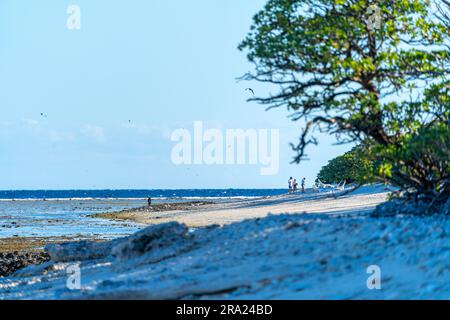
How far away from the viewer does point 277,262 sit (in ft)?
46.1

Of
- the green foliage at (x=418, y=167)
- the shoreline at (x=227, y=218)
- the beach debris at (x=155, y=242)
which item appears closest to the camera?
the beach debris at (x=155, y=242)

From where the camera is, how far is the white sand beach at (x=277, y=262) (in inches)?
507

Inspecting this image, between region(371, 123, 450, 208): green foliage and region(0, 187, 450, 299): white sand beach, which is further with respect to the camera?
region(371, 123, 450, 208): green foliage

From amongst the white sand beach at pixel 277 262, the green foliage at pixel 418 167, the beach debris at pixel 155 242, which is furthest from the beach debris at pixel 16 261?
the green foliage at pixel 418 167

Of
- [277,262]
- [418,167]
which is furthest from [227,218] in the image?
[277,262]

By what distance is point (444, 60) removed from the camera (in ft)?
69.4

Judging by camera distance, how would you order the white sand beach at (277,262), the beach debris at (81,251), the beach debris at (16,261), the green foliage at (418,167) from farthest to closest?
the beach debris at (16,261) < the beach debris at (81,251) < the green foliage at (418,167) < the white sand beach at (277,262)

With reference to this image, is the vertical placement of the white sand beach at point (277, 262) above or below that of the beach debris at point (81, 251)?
above

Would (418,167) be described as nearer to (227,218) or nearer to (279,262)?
(279,262)

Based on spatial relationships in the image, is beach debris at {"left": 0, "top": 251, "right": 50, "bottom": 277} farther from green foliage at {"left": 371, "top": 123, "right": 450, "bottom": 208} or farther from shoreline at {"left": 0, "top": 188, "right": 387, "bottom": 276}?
green foliage at {"left": 371, "top": 123, "right": 450, "bottom": 208}

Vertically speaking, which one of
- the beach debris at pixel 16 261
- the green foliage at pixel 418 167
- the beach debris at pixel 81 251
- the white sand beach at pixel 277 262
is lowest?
the beach debris at pixel 16 261

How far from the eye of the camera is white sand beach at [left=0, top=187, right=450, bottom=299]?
1288cm

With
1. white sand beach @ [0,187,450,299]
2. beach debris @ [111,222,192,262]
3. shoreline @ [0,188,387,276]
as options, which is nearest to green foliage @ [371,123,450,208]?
white sand beach @ [0,187,450,299]

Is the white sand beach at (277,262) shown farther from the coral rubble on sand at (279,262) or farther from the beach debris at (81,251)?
the beach debris at (81,251)
